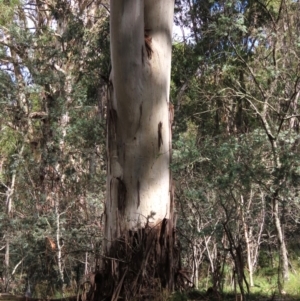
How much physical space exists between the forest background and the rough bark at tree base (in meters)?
3.41

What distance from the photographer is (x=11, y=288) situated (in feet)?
40.9

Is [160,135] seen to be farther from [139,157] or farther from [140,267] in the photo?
[140,267]

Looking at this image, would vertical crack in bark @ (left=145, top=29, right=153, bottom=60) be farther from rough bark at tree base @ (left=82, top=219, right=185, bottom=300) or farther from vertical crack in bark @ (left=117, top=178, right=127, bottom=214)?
rough bark at tree base @ (left=82, top=219, right=185, bottom=300)

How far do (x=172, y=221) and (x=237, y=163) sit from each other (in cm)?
189

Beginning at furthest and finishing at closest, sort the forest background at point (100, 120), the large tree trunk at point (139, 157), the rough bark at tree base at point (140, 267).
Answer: the forest background at point (100, 120), the large tree trunk at point (139, 157), the rough bark at tree base at point (140, 267)

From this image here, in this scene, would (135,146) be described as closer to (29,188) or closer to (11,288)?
(29,188)

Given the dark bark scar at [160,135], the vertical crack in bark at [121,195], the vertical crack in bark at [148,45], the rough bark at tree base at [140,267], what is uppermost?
the vertical crack in bark at [148,45]

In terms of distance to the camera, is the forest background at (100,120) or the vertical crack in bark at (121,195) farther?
the forest background at (100,120)

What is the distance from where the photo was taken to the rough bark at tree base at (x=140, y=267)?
3.52 metres

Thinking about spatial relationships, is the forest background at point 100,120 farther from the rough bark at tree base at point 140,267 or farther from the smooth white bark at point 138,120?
the rough bark at tree base at point 140,267

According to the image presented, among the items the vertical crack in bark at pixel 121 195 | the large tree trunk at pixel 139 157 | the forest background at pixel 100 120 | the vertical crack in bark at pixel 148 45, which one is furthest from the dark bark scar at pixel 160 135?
the forest background at pixel 100 120

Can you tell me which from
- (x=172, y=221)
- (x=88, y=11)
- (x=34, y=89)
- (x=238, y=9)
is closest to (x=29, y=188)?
(x=34, y=89)

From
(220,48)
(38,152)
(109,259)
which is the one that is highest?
(220,48)

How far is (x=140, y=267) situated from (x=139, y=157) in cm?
87
